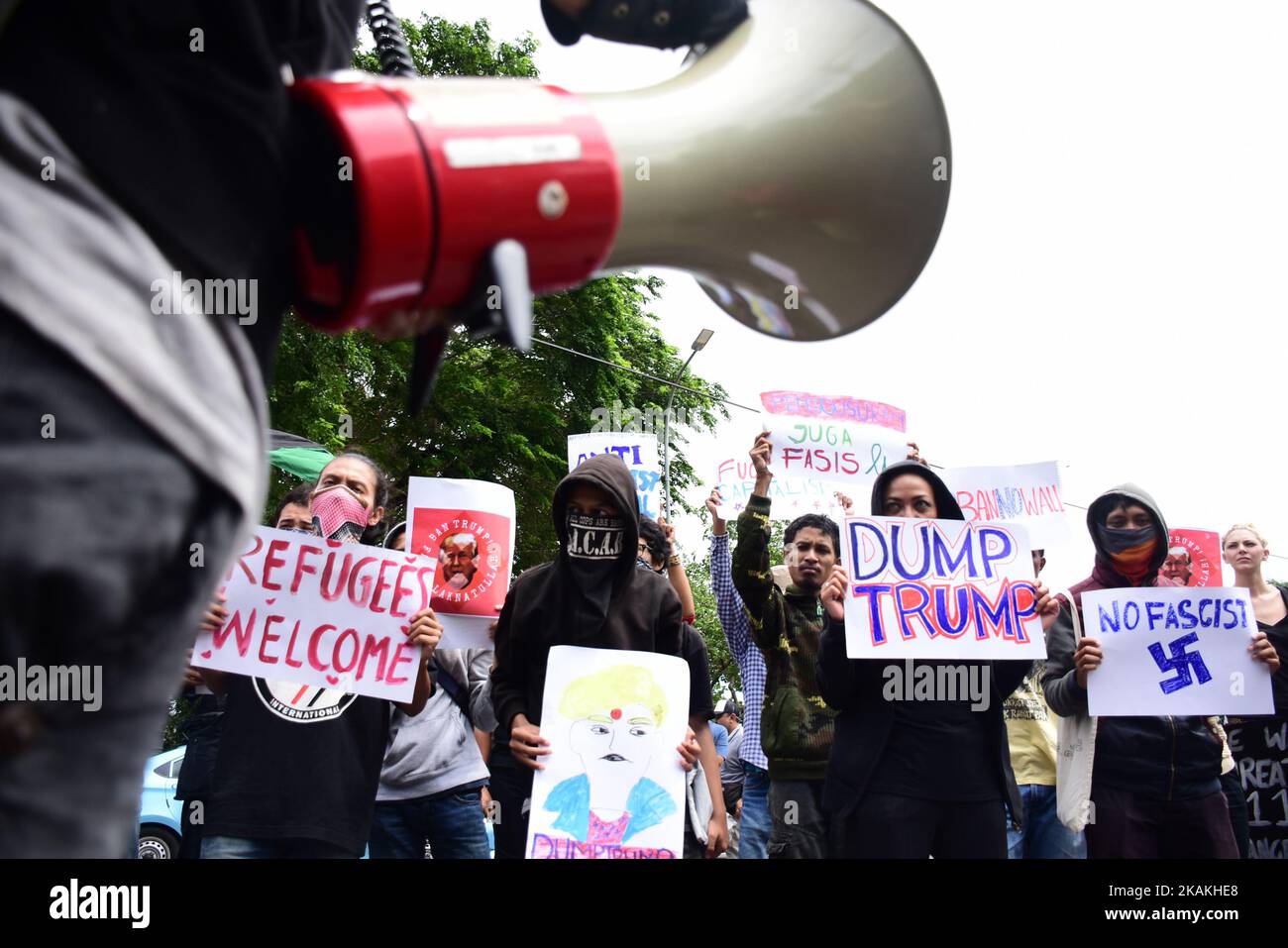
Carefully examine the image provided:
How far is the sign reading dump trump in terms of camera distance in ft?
15.0

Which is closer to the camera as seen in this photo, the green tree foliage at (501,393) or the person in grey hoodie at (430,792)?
the person in grey hoodie at (430,792)

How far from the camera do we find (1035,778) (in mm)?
5746

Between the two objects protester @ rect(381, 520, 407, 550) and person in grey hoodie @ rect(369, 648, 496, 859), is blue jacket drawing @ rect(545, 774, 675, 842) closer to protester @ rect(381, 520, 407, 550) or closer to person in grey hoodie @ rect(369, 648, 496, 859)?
person in grey hoodie @ rect(369, 648, 496, 859)

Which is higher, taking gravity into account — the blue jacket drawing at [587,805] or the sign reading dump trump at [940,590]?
the sign reading dump trump at [940,590]

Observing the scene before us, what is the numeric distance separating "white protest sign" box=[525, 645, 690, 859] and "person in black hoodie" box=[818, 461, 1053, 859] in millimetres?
615

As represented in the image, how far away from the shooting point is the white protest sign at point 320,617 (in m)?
4.11

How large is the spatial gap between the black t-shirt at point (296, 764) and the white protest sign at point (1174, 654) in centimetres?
293

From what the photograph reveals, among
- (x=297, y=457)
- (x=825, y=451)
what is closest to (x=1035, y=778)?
(x=825, y=451)

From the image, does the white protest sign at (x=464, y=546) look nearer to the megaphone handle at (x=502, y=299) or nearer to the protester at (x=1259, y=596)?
the protester at (x=1259, y=596)

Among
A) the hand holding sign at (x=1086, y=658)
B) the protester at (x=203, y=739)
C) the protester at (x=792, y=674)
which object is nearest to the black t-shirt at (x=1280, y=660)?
the hand holding sign at (x=1086, y=658)

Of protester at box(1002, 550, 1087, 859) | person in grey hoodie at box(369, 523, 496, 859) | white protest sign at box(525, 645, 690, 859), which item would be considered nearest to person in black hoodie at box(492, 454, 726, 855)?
white protest sign at box(525, 645, 690, 859)

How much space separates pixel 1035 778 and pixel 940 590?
5.29 feet

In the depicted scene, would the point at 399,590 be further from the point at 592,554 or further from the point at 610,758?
the point at 610,758
